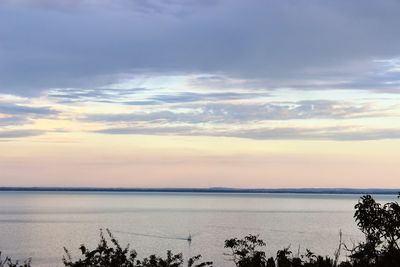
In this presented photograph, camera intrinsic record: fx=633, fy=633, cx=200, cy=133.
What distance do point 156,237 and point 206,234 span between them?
8734mm

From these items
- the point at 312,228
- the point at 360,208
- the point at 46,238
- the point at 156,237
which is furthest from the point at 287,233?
the point at 360,208

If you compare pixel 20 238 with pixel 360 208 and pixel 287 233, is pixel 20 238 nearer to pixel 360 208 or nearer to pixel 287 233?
pixel 287 233

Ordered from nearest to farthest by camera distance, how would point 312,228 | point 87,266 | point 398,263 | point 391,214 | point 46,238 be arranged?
point 398,263, point 87,266, point 391,214, point 46,238, point 312,228

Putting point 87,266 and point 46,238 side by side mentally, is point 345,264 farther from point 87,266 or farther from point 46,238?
point 46,238

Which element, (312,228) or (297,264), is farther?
(312,228)

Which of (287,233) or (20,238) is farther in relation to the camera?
(287,233)

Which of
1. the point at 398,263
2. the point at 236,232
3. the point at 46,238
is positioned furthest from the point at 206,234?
the point at 398,263

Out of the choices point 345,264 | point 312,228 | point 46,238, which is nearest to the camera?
point 345,264

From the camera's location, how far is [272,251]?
61688 millimetres

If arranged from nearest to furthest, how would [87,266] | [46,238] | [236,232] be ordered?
[87,266] < [46,238] < [236,232]

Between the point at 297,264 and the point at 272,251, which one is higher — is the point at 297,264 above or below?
above

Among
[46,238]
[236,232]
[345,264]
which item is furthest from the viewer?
[236,232]

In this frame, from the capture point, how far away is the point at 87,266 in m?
11.5

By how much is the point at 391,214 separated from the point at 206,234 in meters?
67.7
